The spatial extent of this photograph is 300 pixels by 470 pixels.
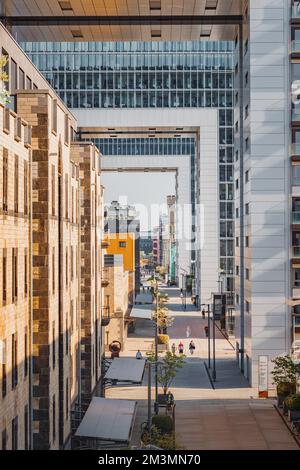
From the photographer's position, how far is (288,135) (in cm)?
5497

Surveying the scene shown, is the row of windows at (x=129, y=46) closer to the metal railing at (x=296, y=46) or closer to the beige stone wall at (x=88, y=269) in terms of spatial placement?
the metal railing at (x=296, y=46)

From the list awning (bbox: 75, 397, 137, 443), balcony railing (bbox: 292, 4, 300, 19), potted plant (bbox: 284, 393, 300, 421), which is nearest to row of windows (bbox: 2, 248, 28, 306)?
awning (bbox: 75, 397, 137, 443)

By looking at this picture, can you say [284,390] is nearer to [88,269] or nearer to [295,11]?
[88,269]

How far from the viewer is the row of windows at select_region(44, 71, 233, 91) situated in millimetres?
121562

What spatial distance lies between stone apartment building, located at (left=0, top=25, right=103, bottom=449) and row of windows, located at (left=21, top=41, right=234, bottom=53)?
267 ft

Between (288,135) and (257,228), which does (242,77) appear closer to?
(288,135)

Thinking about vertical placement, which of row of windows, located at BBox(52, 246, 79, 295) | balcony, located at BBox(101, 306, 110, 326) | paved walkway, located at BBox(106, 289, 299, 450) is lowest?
paved walkway, located at BBox(106, 289, 299, 450)

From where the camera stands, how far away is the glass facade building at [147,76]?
392 feet

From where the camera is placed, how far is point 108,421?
116 feet

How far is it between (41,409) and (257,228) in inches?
1110

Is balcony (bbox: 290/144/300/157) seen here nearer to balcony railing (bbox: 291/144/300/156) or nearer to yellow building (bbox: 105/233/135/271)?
balcony railing (bbox: 291/144/300/156)

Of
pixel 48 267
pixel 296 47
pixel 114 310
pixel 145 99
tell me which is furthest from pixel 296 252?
pixel 145 99

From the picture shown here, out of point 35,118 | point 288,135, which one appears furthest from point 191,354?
point 35,118

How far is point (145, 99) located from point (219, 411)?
267 feet
